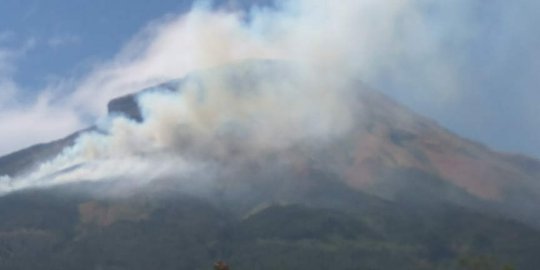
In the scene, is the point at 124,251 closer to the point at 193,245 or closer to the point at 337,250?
the point at 193,245

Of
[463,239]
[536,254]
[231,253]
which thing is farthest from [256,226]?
[536,254]

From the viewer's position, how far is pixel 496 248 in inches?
7156

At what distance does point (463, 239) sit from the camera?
188m

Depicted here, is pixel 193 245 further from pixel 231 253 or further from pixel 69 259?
pixel 69 259

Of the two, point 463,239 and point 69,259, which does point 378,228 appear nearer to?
point 463,239

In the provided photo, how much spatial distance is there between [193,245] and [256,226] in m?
15.3

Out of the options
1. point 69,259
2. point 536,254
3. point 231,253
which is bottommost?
point 69,259

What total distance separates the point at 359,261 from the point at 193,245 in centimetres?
3286

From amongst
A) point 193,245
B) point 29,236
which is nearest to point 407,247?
point 193,245

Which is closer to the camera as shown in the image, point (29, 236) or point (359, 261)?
point (359, 261)

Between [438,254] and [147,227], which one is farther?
[147,227]

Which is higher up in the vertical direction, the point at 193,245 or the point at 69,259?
the point at 193,245

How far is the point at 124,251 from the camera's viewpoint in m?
184

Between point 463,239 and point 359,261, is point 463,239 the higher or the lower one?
the higher one
